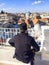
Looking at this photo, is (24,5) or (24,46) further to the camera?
(24,5)

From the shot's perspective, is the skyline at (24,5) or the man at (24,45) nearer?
the man at (24,45)

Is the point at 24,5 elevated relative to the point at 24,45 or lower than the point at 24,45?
elevated

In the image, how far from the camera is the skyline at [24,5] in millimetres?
4135

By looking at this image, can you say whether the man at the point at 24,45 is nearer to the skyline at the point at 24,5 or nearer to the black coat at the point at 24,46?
the black coat at the point at 24,46

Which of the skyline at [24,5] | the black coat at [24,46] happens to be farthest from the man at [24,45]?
the skyline at [24,5]

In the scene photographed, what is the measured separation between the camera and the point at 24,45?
2.31 metres

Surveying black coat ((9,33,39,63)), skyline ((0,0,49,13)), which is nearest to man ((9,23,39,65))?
black coat ((9,33,39,63))

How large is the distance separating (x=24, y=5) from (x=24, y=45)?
2.25 meters

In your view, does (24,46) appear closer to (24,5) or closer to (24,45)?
(24,45)

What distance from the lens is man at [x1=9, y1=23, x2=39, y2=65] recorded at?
2.29 m

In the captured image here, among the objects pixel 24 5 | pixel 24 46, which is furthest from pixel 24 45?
pixel 24 5

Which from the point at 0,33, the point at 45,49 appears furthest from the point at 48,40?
the point at 0,33

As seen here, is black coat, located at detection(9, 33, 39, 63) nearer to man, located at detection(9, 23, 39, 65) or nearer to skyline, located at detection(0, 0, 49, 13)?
man, located at detection(9, 23, 39, 65)

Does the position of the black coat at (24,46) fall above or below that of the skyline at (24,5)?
below
